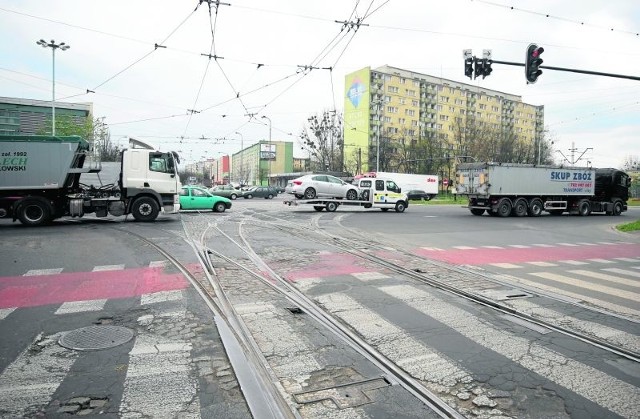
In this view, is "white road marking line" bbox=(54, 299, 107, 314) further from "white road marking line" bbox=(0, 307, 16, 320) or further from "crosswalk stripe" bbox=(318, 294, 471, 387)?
"crosswalk stripe" bbox=(318, 294, 471, 387)

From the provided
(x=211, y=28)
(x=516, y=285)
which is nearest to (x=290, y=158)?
(x=211, y=28)

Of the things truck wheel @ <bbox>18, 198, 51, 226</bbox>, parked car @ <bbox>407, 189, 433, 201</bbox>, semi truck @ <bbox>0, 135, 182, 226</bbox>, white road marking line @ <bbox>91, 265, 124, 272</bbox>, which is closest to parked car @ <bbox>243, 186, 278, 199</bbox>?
parked car @ <bbox>407, 189, 433, 201</bbox>

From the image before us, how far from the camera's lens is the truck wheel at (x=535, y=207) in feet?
86.4

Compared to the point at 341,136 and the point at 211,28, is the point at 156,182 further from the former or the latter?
the point at 341,136

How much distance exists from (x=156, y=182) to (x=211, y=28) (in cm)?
709

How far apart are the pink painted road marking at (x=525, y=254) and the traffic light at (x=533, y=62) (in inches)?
256

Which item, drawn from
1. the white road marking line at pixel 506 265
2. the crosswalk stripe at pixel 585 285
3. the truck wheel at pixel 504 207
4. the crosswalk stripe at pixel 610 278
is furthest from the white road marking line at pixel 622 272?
the truck wheel at pixel 504 207

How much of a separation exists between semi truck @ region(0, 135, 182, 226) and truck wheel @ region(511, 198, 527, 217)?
19.5 m

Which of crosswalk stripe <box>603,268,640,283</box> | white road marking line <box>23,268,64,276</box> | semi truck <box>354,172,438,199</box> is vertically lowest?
crosswalk stripe <box>603,268,640,283</box>

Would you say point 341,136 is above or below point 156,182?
above

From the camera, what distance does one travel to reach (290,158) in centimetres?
12744

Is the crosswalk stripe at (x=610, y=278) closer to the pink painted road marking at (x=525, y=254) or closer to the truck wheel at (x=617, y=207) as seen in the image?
the pink painted road marking at (x=525, y=254)

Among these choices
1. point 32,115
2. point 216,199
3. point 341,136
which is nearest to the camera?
point 216,199

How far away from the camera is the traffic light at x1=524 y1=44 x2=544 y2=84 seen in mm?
15195
